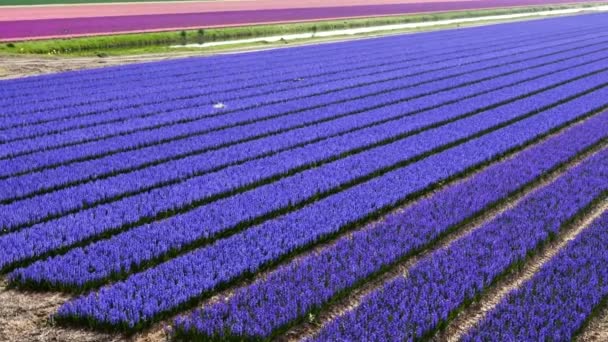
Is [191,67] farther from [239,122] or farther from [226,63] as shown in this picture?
[239,122]

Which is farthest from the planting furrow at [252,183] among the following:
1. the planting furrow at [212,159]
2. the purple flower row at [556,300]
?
the purple flower row at [556,300]

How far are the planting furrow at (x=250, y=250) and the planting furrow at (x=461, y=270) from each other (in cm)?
112

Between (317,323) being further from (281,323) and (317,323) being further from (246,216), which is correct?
(246,216)

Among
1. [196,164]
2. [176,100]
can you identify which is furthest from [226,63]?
[196,164]

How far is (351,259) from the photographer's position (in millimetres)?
5953

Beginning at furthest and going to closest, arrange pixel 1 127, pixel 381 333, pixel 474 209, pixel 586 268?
pixel 1 127, pixel 474 209, pixel 586 268, pixel 381 333

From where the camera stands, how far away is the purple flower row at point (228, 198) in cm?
627

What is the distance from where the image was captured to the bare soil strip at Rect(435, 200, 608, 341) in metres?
4.91

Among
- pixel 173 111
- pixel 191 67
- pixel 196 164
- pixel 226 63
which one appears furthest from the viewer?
pixel 226 63

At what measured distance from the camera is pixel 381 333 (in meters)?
4.66

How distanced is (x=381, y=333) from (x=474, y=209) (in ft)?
9.98

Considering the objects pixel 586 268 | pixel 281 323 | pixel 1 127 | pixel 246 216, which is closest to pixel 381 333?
pixel 281 323

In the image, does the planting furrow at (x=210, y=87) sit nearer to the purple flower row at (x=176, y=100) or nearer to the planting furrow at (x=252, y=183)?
the purple flower row at (x=176, y=100)

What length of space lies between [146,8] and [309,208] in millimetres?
34998
